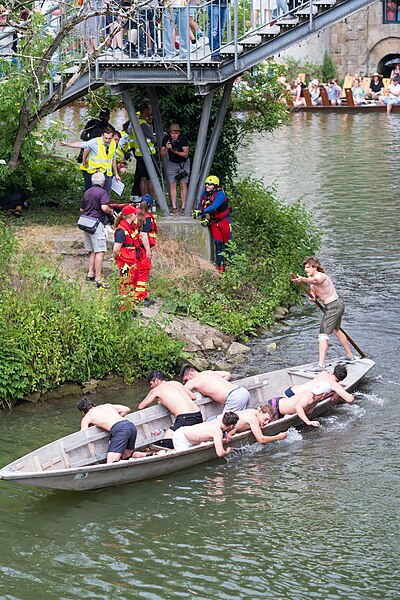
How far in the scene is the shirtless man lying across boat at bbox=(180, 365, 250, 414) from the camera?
14523 millimetres

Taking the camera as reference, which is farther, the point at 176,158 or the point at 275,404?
the point at 176,158

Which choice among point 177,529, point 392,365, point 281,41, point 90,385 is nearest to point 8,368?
point 90,385

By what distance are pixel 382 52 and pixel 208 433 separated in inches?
1600

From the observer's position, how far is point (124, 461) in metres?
12.8

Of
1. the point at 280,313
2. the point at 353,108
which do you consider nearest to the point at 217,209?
the point at 280,313

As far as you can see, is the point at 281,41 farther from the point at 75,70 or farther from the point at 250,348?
the point at 250,348

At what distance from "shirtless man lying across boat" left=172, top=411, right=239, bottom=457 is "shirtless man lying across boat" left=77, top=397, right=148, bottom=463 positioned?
0.48 meters

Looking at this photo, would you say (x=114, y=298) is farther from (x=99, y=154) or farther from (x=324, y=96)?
(x=324, y=96)

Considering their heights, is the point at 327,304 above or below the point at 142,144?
below

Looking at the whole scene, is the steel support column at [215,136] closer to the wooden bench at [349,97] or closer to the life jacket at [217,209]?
the life jacket at [217,209]

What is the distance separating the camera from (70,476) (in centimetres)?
1238

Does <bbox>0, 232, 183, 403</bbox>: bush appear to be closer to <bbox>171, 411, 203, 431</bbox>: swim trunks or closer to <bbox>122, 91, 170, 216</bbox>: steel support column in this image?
<bbox>171, 411, 203, 431</bbox>: swim trunks

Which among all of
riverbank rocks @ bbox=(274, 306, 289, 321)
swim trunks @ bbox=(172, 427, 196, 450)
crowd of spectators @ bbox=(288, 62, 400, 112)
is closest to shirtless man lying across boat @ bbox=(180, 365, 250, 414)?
swim trunks @ bbox=(172, 427, 196, 450)

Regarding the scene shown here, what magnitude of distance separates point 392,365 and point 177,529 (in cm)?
580
